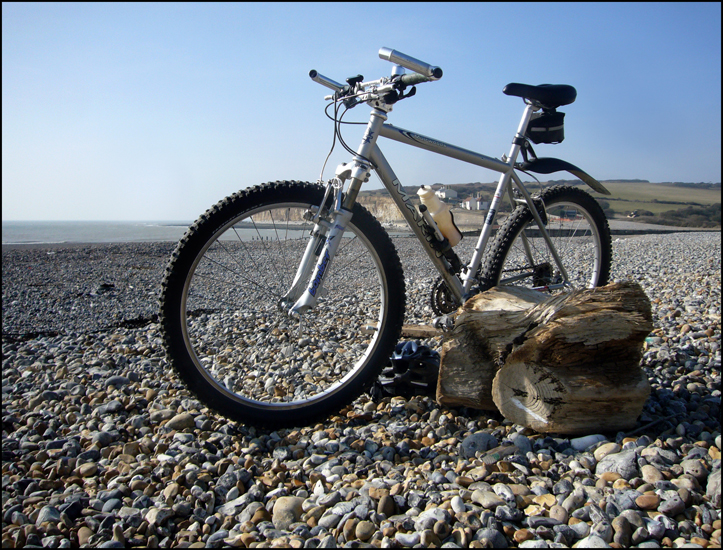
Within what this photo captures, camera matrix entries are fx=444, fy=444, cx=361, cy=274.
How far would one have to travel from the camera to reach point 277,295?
2.54 metres

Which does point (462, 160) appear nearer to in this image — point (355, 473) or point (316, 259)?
point (316, 259)

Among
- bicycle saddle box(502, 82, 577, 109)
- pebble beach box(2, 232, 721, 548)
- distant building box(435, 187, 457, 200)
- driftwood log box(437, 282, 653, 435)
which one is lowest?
pebble beach box(2, 232, 721, 548)

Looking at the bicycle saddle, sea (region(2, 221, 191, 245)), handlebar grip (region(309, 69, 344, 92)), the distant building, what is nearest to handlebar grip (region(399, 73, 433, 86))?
handlebar grip (region(309, 69, 344, 92))

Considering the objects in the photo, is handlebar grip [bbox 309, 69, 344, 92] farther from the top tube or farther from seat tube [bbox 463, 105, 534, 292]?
seat tube [bbox 463, 105, 534, 292]

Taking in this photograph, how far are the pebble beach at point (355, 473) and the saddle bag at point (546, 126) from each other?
71.4 inches

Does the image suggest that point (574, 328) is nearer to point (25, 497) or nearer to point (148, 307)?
point (25, 497)

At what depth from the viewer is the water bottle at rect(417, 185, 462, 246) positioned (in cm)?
303

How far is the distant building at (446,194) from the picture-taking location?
123 inches

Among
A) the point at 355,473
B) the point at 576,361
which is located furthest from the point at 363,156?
the point at 355,473

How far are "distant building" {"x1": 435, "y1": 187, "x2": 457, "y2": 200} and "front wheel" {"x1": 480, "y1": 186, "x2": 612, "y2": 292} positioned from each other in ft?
1.81

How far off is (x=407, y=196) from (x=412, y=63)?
2.55 ft

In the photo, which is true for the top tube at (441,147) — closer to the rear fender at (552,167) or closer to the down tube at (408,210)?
the down tube at (408,210)

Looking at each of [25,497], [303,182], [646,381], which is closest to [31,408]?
[25,497]

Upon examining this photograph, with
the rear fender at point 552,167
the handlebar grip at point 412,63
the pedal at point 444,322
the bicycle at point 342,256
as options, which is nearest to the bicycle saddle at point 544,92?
the bicycle at point 342,256
